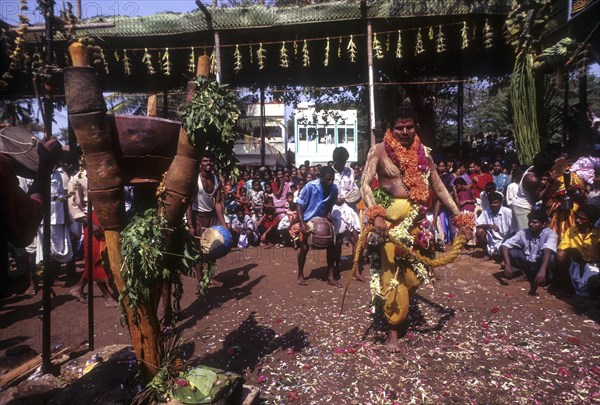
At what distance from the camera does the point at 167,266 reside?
9.89ft

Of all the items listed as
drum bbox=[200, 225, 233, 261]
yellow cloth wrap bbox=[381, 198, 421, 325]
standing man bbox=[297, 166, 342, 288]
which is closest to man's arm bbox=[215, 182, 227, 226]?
drum bbox=[200, 225, 233, 261]

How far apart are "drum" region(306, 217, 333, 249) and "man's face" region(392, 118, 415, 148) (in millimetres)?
2706

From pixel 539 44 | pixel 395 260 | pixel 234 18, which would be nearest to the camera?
pixel 395 260

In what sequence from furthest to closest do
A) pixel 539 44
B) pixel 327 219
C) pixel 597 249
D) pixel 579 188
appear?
pixel 539 44 → pixel 327 219 → pixel 579 188 → pixel 597 249

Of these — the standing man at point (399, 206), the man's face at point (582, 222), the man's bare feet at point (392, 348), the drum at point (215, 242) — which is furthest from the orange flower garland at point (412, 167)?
the man's face at point (582, 222)

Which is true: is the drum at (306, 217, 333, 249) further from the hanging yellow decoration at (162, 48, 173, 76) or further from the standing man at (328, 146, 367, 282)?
the hanging yellow decoration at (162, 48, 173, 76)

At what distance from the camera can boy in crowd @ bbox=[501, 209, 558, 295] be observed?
6555 mm

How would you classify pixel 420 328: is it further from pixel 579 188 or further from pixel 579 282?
pixel 579 188

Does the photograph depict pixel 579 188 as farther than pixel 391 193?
Yes

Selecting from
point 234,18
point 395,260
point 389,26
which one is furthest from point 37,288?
point 389,26

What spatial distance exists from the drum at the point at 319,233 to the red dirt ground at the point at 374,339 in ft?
2.65

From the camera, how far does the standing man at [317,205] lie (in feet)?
23.7

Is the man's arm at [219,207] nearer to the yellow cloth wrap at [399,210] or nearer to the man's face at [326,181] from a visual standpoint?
the man's face at [326,181]

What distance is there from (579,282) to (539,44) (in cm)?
597
